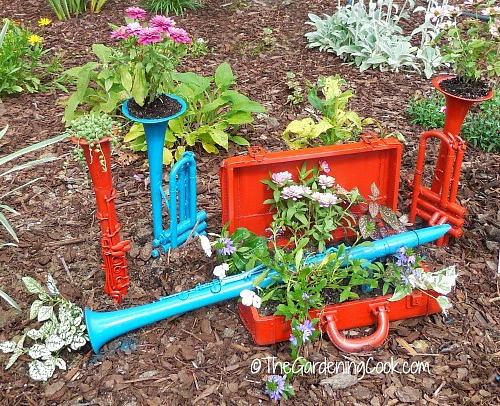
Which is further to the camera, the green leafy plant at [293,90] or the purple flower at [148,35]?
the green leafy plant at [293,90]

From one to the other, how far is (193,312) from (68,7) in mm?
3851

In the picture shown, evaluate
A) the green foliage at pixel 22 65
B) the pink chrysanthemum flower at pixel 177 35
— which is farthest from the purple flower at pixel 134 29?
the green foliage at pixel 22 65

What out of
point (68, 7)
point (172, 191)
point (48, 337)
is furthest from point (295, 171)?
point (68, 7)

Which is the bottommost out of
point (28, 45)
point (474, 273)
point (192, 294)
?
point (474, 273)

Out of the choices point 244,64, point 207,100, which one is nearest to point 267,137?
point 207,100

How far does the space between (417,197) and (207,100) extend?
1.57 meters

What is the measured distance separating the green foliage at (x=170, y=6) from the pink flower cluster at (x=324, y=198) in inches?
132

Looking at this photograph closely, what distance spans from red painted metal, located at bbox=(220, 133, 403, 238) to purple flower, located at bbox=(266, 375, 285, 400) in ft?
2.39

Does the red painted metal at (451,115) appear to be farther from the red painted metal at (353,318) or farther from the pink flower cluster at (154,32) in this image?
the pink flower cluster at (154,32)

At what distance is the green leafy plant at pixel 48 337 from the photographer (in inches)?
86.2

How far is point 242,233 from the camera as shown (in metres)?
2.51

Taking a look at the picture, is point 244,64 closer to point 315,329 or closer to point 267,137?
point 267,137

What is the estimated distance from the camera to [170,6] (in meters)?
5.36

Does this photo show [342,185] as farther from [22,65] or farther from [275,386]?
[22,65]
